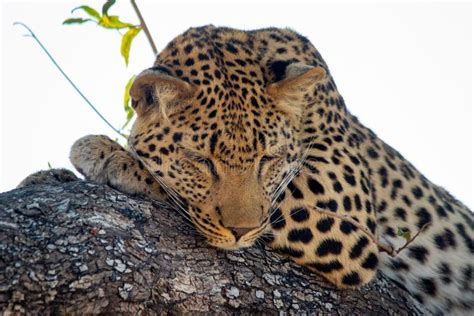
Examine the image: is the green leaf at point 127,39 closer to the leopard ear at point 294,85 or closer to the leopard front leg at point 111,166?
the leopard front leg at point 111,166

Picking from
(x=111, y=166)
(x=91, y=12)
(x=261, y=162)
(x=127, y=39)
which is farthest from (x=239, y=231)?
(x=91, y=12)

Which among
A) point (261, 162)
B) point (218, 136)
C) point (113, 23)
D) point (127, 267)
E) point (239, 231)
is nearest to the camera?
point (127, 267)

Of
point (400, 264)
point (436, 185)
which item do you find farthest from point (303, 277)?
point (436, 185)

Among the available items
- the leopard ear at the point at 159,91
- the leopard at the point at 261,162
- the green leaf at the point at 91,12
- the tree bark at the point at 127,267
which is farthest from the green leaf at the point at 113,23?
the tree bark at the point at 127,267

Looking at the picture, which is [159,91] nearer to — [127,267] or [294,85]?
[294,85]

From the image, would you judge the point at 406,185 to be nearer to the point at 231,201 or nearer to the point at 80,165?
the point at 231,201

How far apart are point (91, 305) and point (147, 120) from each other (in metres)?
2.11

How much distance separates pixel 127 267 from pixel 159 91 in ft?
5.62

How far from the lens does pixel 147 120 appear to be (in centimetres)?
616

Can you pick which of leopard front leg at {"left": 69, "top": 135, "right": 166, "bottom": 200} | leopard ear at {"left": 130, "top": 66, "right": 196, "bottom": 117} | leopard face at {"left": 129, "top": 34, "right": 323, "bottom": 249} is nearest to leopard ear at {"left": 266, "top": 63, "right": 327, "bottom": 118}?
leopard face at {"left": 129, "top": 34, "right": 323, "bottom": 249}

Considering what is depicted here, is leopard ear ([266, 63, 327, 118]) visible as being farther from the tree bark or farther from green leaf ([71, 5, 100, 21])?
green leaf ([71, 5, 100, 21])

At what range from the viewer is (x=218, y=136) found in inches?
232

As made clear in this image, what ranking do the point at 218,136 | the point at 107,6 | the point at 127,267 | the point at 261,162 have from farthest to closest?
the point at 107,6, the point at 261,162, the point at 218,136, the point at 127,267

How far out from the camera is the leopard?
5.80m
